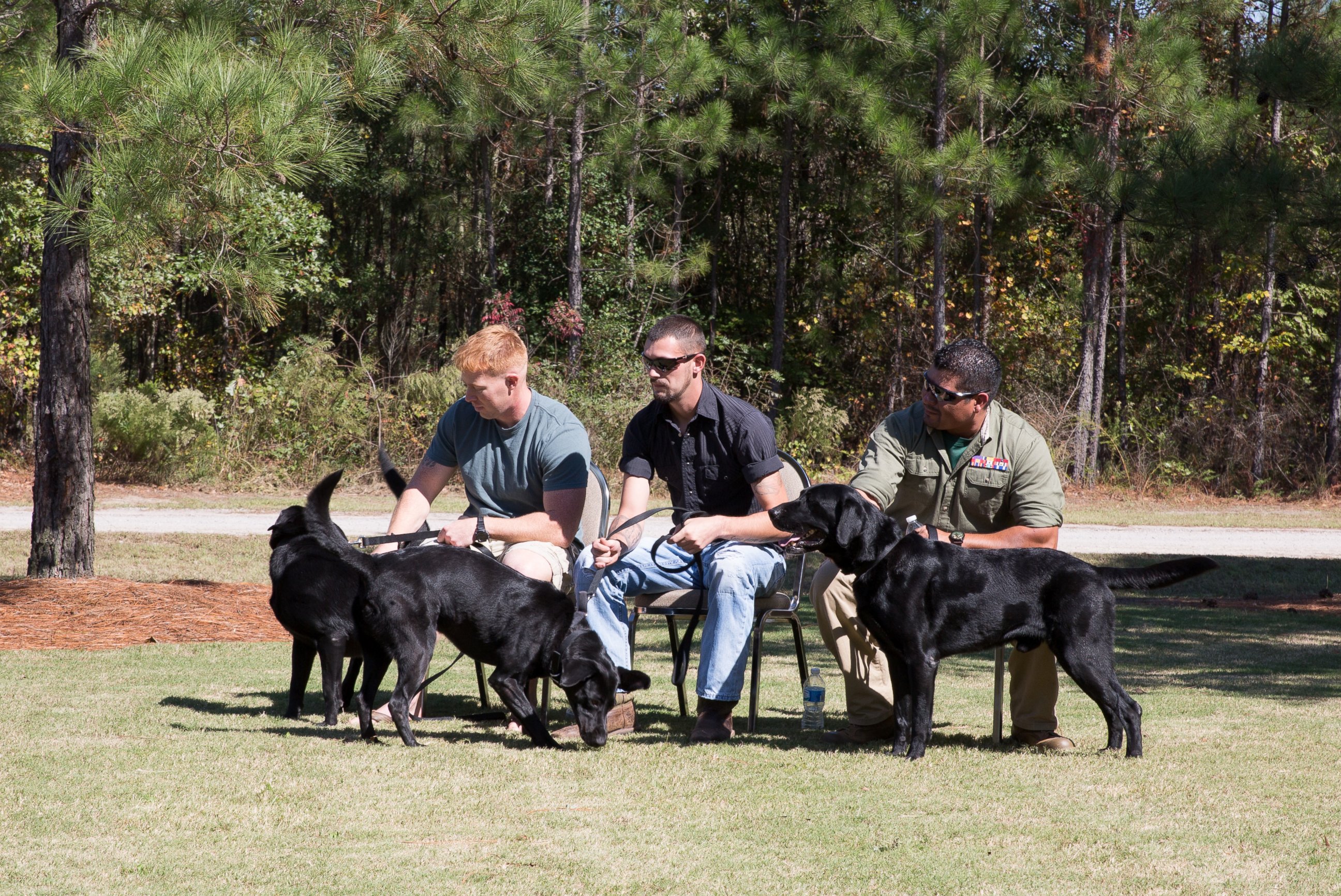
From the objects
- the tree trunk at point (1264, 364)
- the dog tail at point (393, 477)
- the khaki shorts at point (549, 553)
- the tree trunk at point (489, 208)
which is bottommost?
the khaki shorts at point (549, 553)

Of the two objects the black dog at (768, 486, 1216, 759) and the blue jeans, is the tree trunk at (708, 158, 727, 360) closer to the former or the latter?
the blue jeans

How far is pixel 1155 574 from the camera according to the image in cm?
436

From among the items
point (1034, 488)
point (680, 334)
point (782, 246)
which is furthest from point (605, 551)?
point (782, 246)

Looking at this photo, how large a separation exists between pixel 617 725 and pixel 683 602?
1.87ft

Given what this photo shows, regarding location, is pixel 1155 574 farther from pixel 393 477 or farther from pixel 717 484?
pixel 393 477

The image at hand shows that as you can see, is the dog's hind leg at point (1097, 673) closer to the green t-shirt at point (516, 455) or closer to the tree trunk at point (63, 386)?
the green t-shirt at point (516, 455)

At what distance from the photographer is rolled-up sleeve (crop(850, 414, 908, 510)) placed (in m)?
4.70

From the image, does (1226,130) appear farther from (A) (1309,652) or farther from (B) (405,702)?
(B) (405,702)

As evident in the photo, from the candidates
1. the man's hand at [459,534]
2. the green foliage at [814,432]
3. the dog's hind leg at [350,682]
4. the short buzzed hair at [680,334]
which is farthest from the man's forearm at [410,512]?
the green foliage at [814,432]

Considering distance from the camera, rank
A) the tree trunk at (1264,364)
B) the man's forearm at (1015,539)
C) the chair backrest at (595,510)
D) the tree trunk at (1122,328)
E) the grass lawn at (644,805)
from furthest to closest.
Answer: the tree trunk at (1122,328) → the tree trunk at (1264,364) → the chair backrest at (595,510) → the man's forearm at (1015,539) → the grass lawn at (644,805)

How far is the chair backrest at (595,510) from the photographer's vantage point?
5387 mm

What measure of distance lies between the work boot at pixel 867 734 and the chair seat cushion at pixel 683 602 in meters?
0.54

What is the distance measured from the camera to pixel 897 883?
3021 mm

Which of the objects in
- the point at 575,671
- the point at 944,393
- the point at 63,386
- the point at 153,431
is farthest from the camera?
the point at 153,431
